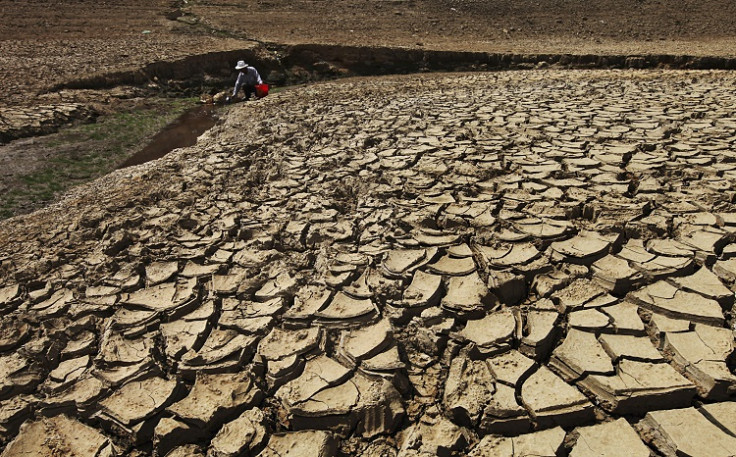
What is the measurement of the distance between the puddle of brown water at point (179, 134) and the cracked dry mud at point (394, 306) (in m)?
1.74

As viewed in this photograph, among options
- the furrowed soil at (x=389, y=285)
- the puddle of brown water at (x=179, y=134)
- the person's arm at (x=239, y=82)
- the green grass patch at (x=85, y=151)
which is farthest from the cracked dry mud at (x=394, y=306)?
the person's arm at (x=239, y=82)

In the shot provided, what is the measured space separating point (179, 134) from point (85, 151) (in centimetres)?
120

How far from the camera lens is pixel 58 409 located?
5.80 ft

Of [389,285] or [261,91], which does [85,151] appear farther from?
[389,285]

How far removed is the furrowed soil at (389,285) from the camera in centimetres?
156

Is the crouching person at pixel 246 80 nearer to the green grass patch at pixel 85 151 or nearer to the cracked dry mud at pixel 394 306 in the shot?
the green grass patch at pixel 85 151

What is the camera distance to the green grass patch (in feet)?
13.6

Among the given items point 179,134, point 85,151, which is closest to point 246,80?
point 179,134

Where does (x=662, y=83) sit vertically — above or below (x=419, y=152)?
above

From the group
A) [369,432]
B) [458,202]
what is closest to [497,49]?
[458,202]

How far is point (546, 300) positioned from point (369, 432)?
3.19 feet

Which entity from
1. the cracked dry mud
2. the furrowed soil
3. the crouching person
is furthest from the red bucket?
the cracked dry mud

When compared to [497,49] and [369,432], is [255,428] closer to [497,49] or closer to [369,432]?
[369,432]

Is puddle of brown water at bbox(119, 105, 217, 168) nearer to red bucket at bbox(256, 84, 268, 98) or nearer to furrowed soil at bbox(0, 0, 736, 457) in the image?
furrowed soil at bbox(0, 0, 736, 457)
